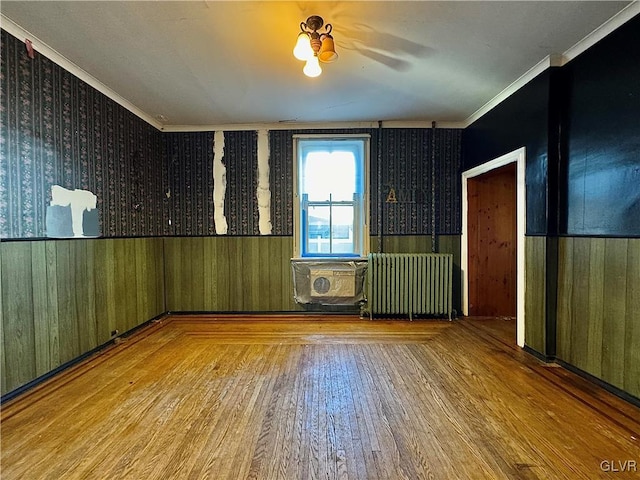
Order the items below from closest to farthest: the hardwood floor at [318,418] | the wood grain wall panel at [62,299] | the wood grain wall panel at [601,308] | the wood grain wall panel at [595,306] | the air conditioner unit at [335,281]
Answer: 1. the hardwood floor at [318,418]
2. the wood grain wall panel at [601,308]
3. the wood grain wall panel at [62,299]
4. the wood grain wall panel at [595,306]
5. the air conditioner unit at [335,281]

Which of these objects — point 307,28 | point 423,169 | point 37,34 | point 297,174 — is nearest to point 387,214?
point 423,169

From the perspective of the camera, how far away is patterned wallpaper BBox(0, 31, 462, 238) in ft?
8.61

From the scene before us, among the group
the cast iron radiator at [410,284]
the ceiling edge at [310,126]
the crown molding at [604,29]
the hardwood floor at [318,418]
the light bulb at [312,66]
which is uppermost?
the ceiling edge at [310,126]

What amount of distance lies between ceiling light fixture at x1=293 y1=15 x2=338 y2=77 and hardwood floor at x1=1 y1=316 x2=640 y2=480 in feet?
7.49

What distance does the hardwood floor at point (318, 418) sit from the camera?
5.01 ft

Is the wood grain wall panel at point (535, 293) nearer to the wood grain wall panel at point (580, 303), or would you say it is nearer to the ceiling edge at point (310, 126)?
the wood grain wall panel at point (580, 303)

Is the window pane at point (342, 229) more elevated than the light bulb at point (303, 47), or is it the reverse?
the light bulb at point (303, 47)

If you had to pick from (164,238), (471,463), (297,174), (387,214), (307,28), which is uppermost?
(307,28)

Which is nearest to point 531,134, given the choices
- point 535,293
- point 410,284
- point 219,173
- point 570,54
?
point 570,54

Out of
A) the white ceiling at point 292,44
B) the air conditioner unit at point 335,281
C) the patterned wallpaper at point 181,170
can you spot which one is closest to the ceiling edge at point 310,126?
the patterned wallpaper at point 181,170

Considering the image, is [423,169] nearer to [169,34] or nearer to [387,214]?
[387,214]

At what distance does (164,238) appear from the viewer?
4355 millimetres

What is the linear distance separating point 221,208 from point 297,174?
116 cm

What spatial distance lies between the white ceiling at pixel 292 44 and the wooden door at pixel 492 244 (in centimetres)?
116
